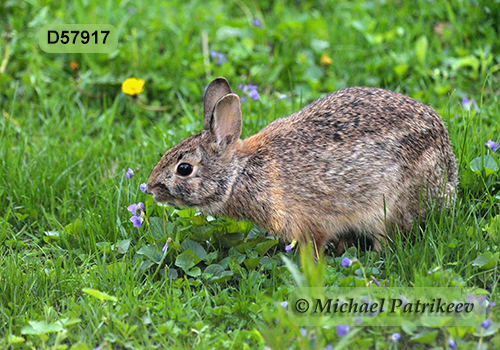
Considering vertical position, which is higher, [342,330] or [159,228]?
[159,228]

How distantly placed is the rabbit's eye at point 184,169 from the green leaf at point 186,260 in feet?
2.18

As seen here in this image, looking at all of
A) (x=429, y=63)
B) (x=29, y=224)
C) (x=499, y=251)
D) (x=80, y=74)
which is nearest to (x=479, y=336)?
(x=499, y=251)

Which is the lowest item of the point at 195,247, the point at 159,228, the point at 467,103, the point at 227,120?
the point at 195,247

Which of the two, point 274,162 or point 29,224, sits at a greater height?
point 274,162

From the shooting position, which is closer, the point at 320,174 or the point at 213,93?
the point at 320,174

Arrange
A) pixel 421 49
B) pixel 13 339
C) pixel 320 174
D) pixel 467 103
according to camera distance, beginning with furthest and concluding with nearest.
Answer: pixel 421 49 < pixel 467 103 < pixel 320 174 < pixel 13 339

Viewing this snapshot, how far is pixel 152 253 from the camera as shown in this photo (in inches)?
183

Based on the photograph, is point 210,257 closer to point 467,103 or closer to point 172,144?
point 172,144

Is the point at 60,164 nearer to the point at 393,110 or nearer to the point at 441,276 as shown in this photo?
the point at 393,110

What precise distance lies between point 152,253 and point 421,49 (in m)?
4.33

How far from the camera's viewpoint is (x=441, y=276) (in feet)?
13.2

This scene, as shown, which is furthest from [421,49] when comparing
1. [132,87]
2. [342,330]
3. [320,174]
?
[342,330]

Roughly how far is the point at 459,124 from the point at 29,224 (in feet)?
13.7

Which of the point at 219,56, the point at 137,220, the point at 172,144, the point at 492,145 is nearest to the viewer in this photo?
the point at 137,220
